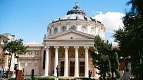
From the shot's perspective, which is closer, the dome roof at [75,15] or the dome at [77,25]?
the dome at [77,25]

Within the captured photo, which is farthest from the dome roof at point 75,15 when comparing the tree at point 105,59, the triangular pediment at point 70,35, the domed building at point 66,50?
the tree at point 105,59

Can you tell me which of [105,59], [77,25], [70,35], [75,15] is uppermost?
[75,15]

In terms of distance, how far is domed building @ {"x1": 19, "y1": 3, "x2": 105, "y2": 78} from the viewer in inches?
2074

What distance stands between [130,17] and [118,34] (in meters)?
19.1

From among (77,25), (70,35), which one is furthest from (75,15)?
(70,35)

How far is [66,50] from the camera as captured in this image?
173 feet

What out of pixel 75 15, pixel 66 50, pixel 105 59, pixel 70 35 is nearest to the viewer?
pixel 105 59

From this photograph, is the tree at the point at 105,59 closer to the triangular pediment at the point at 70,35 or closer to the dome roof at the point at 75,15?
the triangular pediment at the point at 70,35

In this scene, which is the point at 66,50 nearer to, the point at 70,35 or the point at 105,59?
the point at 70,35

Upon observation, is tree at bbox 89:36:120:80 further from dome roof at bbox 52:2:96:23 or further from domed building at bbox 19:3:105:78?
dome roof at bbox 52:2:96:23

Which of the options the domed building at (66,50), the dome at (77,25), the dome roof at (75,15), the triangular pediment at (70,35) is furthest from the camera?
the dome roof at (75,15)

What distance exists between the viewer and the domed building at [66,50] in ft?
173

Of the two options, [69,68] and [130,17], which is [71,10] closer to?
[69,68]

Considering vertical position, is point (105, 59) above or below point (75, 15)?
below
